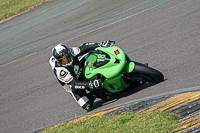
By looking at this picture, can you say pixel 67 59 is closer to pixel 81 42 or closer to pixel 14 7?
pixel 81 42

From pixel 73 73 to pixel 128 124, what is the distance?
7.40 feet

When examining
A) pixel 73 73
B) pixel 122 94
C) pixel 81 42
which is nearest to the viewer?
pixel 73 73

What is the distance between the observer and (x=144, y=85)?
24.3 feet

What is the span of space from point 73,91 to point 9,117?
254cm

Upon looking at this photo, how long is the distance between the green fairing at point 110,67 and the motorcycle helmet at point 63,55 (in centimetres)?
49

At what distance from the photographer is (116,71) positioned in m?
6.88

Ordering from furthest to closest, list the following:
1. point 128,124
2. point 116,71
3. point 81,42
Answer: point 81,42
point 116,71
point 128,124

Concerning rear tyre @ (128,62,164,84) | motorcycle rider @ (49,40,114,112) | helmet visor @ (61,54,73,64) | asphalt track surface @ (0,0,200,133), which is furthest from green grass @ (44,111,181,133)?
helmet visor @ (61,54,73,64)

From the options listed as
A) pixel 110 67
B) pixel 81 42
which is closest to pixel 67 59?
pixel 110 67

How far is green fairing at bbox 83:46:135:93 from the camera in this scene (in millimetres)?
6922

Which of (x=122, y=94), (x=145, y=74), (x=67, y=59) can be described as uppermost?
(x=67, y=59)

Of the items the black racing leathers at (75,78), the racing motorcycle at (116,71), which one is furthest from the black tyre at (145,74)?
the black racing leathers at (75,78)

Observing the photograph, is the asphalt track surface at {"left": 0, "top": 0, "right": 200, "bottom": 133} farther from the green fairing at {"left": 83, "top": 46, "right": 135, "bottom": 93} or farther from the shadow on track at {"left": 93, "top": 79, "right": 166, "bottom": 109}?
the green fairing at {"left": 83, "top": 46, "right": 135, "bottom": 93}

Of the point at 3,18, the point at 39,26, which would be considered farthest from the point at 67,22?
the point at 3,18
